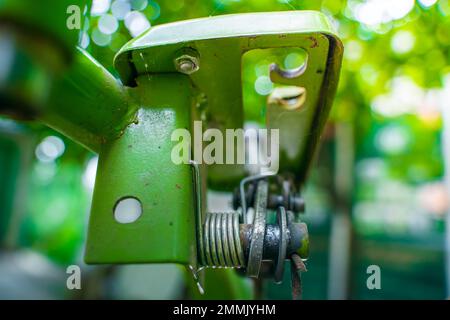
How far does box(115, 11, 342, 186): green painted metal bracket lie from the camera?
2.14 ft

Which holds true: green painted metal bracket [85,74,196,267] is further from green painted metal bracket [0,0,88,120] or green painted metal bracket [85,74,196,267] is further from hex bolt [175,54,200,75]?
green painted metal bracket [0,0,88,120]

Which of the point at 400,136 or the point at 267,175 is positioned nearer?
the point at 267,175

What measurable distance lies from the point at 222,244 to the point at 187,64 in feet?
1.01

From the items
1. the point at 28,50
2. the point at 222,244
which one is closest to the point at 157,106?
the point at 222,244

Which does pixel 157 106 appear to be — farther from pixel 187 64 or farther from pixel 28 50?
pixel 28 50

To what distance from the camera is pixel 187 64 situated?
2.30 feet

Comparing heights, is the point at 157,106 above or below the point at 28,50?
above

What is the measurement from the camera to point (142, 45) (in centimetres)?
69

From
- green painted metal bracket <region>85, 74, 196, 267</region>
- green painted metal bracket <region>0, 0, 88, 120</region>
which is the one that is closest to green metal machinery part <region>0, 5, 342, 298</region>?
green painted metal bracket <region>85, 74, 196, 267</region>

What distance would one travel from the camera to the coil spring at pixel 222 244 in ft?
2.21
